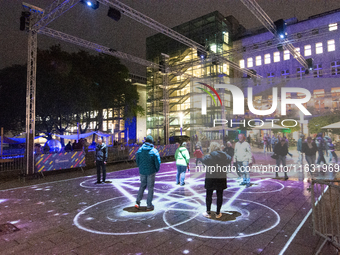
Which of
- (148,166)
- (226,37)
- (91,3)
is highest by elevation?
(226,37)

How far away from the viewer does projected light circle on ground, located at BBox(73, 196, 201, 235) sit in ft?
15.8

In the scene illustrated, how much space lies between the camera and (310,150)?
8.74 meters

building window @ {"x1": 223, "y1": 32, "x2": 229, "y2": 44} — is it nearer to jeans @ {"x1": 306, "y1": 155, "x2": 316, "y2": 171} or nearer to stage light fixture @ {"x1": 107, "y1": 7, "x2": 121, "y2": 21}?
stage light fixture @ {"x1": 107, "y1": 7, "x2": 121, "y2": 21}

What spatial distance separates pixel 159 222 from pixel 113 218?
1.18m

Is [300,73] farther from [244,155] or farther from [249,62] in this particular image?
[244,155]

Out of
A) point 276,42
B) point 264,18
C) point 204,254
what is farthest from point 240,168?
point 276,42

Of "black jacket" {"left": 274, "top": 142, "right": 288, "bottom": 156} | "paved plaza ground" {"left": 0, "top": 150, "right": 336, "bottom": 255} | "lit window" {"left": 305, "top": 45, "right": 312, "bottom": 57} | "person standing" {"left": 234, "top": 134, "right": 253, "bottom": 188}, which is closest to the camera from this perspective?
"paved plaza ground" {"left": 0, "top": 150, "right": 336, "bottom": 255}

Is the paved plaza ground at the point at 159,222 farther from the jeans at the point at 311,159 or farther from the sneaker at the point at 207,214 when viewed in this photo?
the jeans at the point at 311,159

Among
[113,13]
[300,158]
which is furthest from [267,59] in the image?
[300,158]

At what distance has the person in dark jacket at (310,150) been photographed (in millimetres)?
8664

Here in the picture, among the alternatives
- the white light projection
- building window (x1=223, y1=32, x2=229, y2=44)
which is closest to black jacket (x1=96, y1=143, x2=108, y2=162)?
the white light projection

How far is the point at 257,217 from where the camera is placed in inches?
211

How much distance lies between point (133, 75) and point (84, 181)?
4429 centimetres

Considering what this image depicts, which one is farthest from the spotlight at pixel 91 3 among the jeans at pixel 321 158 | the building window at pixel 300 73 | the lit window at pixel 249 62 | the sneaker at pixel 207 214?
the lit window at pixel 249 62
